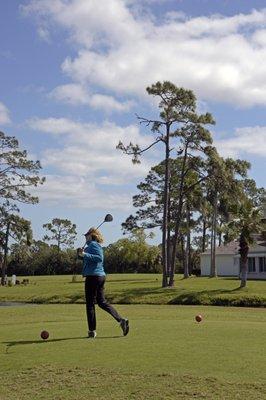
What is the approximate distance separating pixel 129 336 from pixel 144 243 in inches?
3244

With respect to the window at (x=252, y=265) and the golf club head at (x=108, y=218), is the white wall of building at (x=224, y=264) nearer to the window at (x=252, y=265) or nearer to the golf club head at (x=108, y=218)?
the window at (x=252, y=265)

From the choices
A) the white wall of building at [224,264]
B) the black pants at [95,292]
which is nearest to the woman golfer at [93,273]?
the black pants at [95,292]

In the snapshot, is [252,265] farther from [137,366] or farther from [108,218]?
[137,366]

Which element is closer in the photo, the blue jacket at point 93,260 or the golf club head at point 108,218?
the blue jacket at point 93,260

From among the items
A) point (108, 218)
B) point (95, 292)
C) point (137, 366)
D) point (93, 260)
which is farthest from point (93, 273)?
point (137, 366)

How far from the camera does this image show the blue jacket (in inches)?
460

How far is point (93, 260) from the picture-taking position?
11695 millimetres

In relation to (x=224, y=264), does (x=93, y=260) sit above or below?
below

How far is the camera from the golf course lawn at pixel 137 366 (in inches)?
301

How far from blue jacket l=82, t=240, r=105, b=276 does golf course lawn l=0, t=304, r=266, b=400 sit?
4.13 feet

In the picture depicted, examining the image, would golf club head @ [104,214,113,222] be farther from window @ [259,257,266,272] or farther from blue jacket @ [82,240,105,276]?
window @ [259,257,266,272]

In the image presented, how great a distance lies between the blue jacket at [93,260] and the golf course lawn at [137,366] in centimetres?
126

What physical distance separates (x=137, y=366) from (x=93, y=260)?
3322mm

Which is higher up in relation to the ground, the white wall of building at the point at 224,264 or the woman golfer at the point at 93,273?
the white wall of building at the point at 224,264
